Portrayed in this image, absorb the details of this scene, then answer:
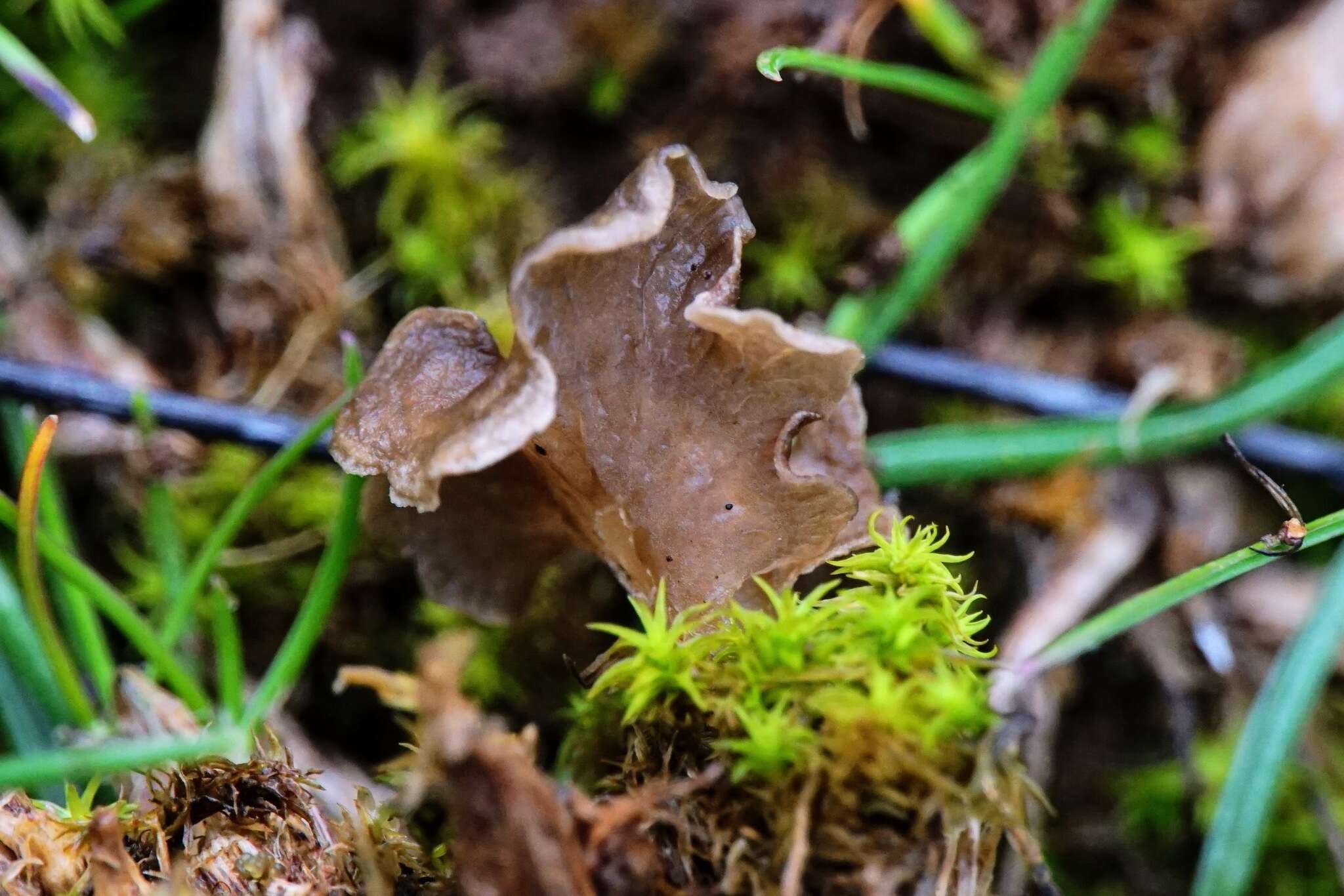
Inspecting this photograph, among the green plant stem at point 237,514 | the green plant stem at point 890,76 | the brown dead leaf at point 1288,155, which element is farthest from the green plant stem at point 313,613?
the brown dead leaf at point 1288,155

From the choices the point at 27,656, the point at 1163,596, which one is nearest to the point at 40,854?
the point at 27,656

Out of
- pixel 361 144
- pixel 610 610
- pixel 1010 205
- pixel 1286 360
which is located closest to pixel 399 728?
pixel 610 610

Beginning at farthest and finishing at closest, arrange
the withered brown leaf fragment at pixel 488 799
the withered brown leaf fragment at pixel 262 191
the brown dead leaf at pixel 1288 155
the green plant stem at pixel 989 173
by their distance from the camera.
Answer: the brown dead leaf at pixel 1288 155 < the withered brown leaf fragment at pixel 262 191 < the green plant stem at pixel 989 173 < the withered brown leaf fragment at pixel 488 799

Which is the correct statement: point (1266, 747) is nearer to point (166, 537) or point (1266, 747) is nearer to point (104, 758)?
point (104, 758)

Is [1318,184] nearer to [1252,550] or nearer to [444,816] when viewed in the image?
[1252,550]

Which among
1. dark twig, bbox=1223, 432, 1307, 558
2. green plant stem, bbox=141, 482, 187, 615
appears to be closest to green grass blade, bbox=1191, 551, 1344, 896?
dark twig, bbox=1223, 432, 1307, 558

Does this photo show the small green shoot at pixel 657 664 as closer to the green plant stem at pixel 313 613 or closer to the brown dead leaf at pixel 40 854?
the green plant stem at pixel 313 613

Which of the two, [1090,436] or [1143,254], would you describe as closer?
[1090,436]
